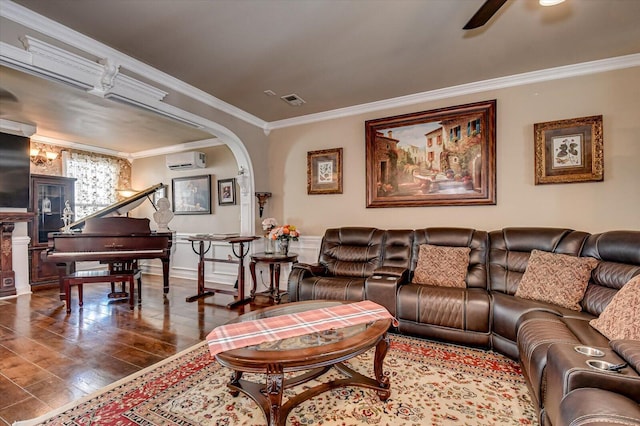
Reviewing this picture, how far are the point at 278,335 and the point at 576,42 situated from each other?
3.48m

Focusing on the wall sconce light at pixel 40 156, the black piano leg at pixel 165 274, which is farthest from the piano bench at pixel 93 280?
the wall sconce light at pixel 40 156

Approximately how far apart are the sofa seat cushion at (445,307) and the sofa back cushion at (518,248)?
0.28m

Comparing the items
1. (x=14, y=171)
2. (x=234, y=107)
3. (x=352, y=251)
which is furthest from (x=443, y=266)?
(x=14, y=171)

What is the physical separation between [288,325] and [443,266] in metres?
1.90

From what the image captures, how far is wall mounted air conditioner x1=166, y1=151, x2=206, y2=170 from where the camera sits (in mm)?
5621

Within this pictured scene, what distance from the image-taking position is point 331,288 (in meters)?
3.18

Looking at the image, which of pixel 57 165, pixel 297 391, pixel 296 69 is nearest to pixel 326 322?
pixel 297 391

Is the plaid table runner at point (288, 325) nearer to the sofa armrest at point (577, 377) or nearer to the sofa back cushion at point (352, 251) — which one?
the sofa armrest at point (577, 377)

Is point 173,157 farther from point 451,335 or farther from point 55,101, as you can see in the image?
point 451,335

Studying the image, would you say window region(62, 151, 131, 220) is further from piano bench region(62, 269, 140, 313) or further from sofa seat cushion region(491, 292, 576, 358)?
sofa seat cushion region(491, 292, 576, 358)

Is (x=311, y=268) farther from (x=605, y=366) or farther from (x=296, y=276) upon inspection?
(x=605, y=366)

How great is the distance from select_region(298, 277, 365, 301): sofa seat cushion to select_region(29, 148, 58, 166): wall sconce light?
5.38 metres

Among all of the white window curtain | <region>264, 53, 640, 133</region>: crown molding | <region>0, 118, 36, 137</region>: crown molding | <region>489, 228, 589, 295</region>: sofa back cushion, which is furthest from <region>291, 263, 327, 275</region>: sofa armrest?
the white window curtain

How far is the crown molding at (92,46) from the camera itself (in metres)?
2.15
